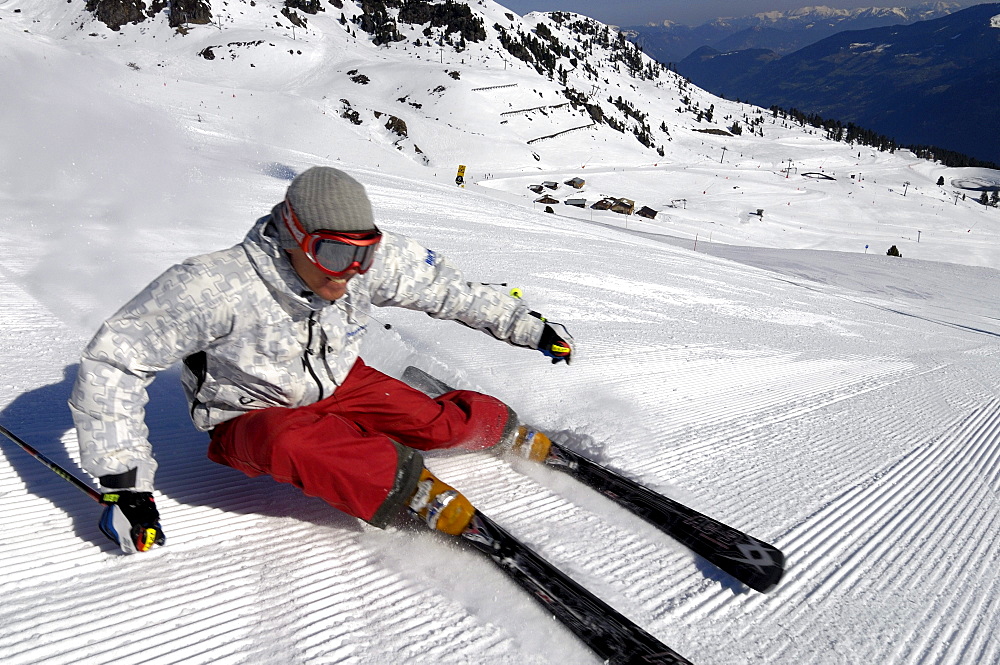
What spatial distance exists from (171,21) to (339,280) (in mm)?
96177

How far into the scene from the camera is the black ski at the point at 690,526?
2.25 metres

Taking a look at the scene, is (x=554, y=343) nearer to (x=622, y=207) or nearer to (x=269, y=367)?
(x=269, y=367)

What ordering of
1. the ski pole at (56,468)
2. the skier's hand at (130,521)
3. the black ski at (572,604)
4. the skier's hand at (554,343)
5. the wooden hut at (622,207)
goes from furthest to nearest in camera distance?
the wooden hut at (622,207) → the skier's hand at (554,343) → the ski pole at (56,468) → the skier's hand at (130,521) → the black ski at (572,604)

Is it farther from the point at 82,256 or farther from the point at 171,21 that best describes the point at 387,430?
the point at 171,21

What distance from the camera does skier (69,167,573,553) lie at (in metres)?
1.96

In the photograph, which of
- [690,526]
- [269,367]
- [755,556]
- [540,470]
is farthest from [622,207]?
[269,367]

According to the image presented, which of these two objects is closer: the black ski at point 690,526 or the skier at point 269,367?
the skier at point 269,367

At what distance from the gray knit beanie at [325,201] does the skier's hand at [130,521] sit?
1.06m

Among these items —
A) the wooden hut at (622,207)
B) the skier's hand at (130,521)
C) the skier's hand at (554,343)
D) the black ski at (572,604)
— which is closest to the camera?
the black ski at (572,604)

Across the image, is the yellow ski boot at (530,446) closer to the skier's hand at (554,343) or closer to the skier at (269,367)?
the skier's hand at (554,343)

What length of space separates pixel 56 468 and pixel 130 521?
524mm

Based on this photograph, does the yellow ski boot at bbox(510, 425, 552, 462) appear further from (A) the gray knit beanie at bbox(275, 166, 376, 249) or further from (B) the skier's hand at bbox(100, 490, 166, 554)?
(B) the skier's hand at bbox(100, 490, 166, 554)

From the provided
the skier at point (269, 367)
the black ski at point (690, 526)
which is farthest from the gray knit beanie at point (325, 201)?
the black ski at point (690, 526)

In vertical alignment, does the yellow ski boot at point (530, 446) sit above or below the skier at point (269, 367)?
below
